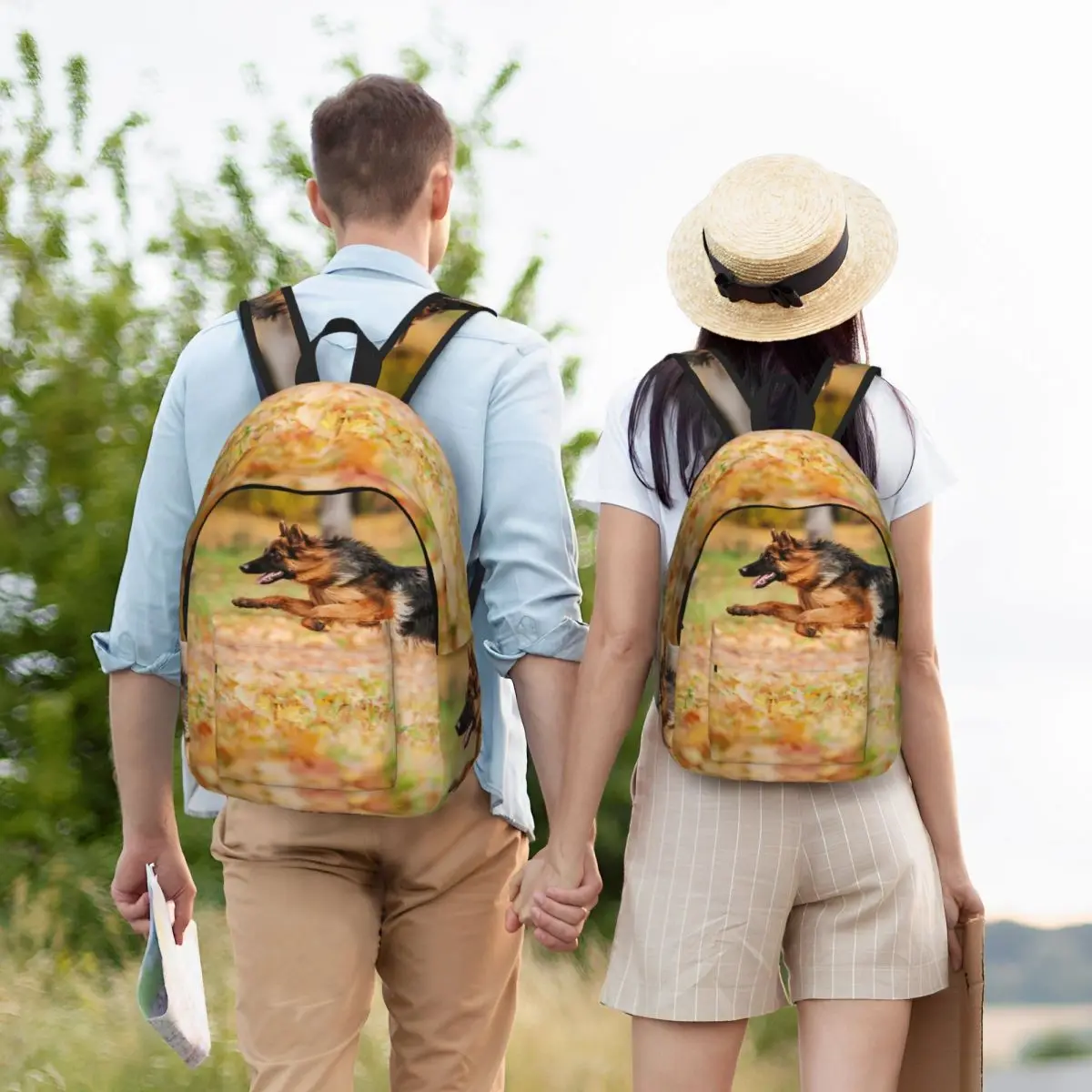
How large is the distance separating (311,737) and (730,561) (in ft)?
2.06

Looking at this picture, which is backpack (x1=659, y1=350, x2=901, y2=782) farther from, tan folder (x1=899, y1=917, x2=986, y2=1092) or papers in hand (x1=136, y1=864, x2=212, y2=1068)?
papers in hand (x1=136, y1=864, x2=212, y2=1068)

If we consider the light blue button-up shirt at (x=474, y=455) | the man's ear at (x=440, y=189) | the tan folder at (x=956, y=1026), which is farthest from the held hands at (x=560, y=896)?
the man's ear at (x=440, y=189)

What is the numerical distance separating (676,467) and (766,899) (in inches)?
24.8

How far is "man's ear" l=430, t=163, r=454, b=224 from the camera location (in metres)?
2.28

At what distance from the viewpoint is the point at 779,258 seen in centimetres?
216

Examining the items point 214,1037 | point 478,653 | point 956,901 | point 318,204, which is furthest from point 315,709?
point 214,1037

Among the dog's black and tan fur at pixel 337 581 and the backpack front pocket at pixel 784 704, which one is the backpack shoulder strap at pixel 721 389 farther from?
the dog's black and tan fur at pixel 337 581

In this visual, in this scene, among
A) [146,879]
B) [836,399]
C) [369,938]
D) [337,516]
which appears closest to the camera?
[337,516]

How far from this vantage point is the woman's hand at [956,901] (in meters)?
2.21

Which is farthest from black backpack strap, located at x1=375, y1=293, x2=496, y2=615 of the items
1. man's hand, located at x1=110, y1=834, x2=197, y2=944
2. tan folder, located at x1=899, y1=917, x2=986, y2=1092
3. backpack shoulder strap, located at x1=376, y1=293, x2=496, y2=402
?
Result: tan folder, located at x1=899, y1=917, x2=986, y2=1092

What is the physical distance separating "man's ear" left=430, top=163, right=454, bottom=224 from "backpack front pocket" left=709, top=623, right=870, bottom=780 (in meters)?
0.82

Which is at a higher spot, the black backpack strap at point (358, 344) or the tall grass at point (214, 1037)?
the black backpack strap at point (358, 344)

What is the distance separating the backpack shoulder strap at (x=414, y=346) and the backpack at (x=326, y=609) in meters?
0.08

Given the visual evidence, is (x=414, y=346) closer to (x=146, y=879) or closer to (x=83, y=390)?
(x=146, y=879)
